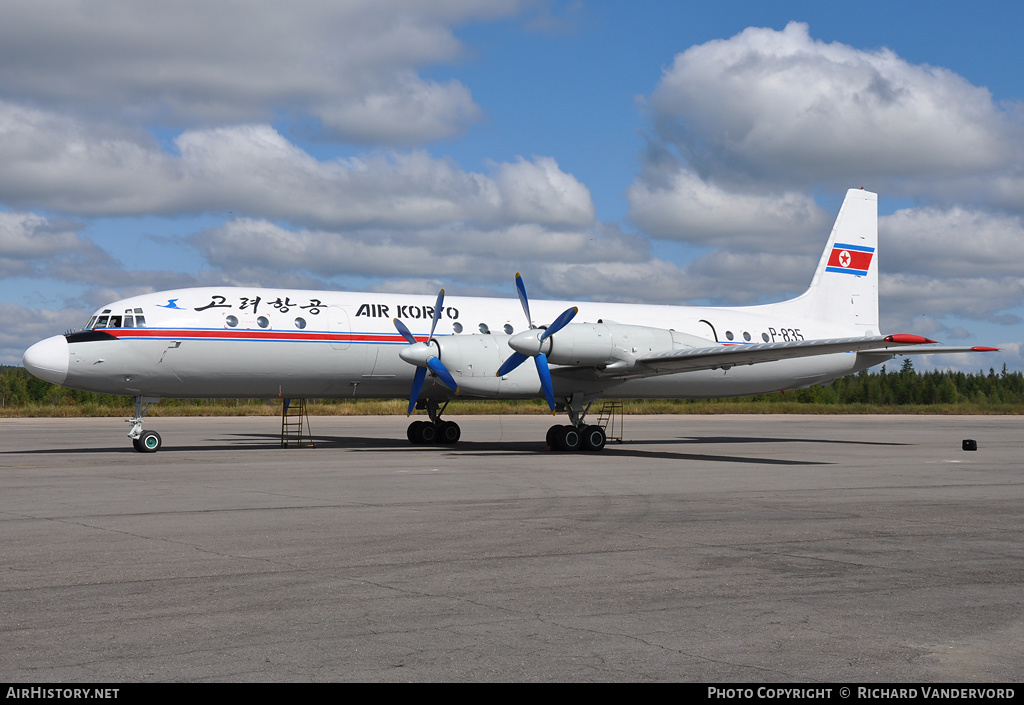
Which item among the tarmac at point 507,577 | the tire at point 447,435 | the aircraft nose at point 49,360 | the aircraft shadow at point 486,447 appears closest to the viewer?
the tarmac at point 507,577

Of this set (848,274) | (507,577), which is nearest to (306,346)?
(507,577)

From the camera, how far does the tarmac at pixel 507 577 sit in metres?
5.84

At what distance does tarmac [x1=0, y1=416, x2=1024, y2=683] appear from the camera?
5.84 meters

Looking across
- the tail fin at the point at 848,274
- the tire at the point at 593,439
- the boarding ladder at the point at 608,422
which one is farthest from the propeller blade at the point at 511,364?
the tail fin at the point at 848,274

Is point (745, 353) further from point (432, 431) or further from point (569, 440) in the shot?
point (432, 431)

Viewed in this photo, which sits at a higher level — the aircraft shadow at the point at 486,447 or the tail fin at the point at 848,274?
the tail fin at the point at 848,274

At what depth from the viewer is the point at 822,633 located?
6.55m

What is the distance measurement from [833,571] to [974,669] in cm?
327

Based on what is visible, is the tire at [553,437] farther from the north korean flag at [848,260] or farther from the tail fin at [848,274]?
the north korean flag at [848,260]

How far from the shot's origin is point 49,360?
79.0ft

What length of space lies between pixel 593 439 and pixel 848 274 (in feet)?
50.3

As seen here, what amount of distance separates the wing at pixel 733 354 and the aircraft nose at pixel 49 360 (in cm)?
1325

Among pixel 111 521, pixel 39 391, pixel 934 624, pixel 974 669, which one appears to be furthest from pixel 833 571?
pixel 39 391
